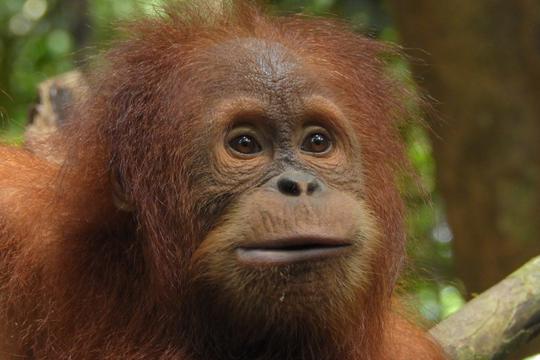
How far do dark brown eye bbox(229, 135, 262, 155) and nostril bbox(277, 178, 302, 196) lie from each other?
27 centimetres

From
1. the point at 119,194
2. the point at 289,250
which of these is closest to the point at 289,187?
the point at 289,250

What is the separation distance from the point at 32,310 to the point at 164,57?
112 cm

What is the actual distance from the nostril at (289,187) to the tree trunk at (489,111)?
522 cm

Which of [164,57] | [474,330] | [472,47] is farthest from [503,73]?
[164,57]

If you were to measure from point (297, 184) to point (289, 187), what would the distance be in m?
0.03

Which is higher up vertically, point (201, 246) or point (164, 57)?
point (164, 57)

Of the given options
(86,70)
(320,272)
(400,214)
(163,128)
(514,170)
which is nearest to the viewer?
(320,272)

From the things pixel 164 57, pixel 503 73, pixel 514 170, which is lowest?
pixel 514 170

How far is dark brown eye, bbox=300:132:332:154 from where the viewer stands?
392 centimetres

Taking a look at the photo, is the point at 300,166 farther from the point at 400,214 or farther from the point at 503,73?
the point at 503,73

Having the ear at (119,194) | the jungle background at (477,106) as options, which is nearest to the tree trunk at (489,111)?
the jungle background at (477,106)

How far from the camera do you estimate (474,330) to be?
4.47m

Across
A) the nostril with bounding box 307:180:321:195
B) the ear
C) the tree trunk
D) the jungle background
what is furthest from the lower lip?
the tree trunk

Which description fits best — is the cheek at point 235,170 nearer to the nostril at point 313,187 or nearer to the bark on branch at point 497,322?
the nostril at point 313,187
